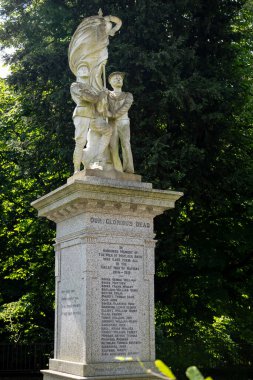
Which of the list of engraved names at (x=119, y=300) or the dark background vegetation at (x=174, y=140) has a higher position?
the dark background vegetation at (x=174, y=140)

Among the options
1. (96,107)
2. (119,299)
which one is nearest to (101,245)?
(119,299)

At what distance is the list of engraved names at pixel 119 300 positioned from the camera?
790 cm

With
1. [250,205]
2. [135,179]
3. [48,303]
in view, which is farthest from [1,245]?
[135,179]

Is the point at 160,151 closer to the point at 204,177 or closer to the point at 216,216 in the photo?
the point at 204,177

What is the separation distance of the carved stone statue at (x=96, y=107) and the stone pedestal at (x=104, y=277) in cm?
48

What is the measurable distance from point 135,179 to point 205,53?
8668 mm

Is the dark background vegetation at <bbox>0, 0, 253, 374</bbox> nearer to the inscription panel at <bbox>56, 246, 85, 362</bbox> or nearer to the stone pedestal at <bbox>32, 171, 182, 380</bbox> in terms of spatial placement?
the stone pedestal at <bbox>32, 171, 182, 380</bbox>

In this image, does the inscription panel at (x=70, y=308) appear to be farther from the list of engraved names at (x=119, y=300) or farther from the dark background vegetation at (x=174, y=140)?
the dark background vegetation at (x=174, y=140)

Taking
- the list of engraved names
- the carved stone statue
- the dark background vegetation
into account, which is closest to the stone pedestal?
the list of engraved names

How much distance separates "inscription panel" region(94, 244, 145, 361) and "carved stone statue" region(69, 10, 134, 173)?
145 centimetres

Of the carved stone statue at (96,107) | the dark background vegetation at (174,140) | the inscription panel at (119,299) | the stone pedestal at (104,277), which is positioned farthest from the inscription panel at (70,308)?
the dark background vegetation at (174,140)

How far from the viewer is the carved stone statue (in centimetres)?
885

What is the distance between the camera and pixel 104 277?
802cm

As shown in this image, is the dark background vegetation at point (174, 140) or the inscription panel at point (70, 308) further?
the dark background vegetation at point (174, 140)
